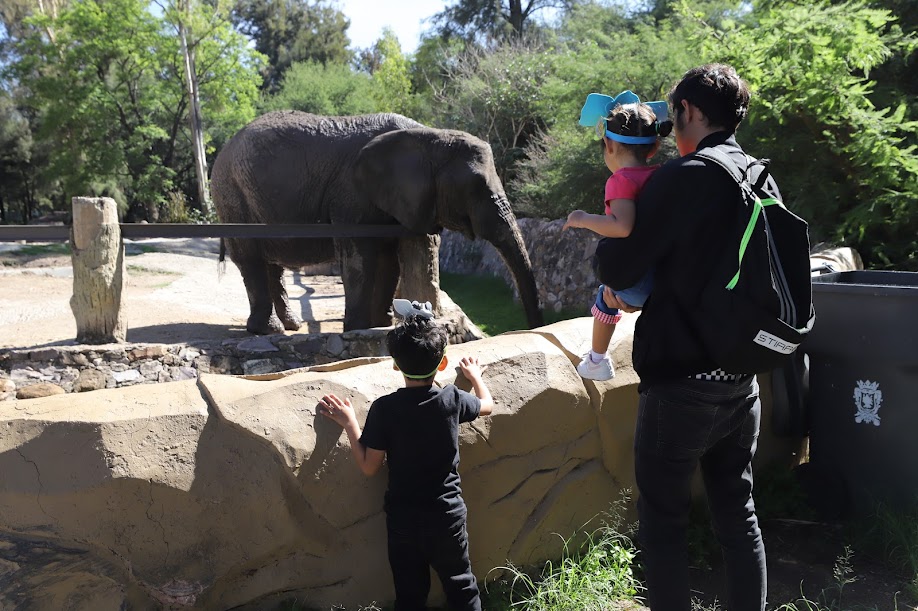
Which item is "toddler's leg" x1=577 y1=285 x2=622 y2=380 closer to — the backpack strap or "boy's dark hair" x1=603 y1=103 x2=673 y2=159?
"boy's dark hair" x1=603 y1=103 x2=673 y2=159

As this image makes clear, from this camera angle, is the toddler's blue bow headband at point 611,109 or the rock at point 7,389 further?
the rock at point 7,389

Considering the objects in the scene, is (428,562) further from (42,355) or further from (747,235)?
(42,355)

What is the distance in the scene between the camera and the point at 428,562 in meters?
2.58

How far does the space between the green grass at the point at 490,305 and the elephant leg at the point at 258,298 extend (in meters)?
3.03

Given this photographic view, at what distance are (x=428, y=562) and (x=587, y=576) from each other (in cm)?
69

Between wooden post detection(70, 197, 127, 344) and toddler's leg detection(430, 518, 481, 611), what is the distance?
4611 mm

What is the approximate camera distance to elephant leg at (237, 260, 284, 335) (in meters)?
8.11

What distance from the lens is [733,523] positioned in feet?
7.61

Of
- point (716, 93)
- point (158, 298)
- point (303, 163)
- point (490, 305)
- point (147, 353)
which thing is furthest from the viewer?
point (490, 305)

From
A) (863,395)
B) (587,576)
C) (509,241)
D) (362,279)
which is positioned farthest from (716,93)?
(362,279)

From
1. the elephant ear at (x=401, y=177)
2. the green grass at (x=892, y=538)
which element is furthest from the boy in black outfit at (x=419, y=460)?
the elephant ear at (x=401, y=177)

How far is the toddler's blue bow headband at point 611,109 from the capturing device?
223 cm

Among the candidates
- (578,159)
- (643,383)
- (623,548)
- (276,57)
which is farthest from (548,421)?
(276,57)

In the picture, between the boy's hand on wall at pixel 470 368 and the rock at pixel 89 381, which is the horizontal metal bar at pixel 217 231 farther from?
the boy's hand on wall at pixel 470 368
